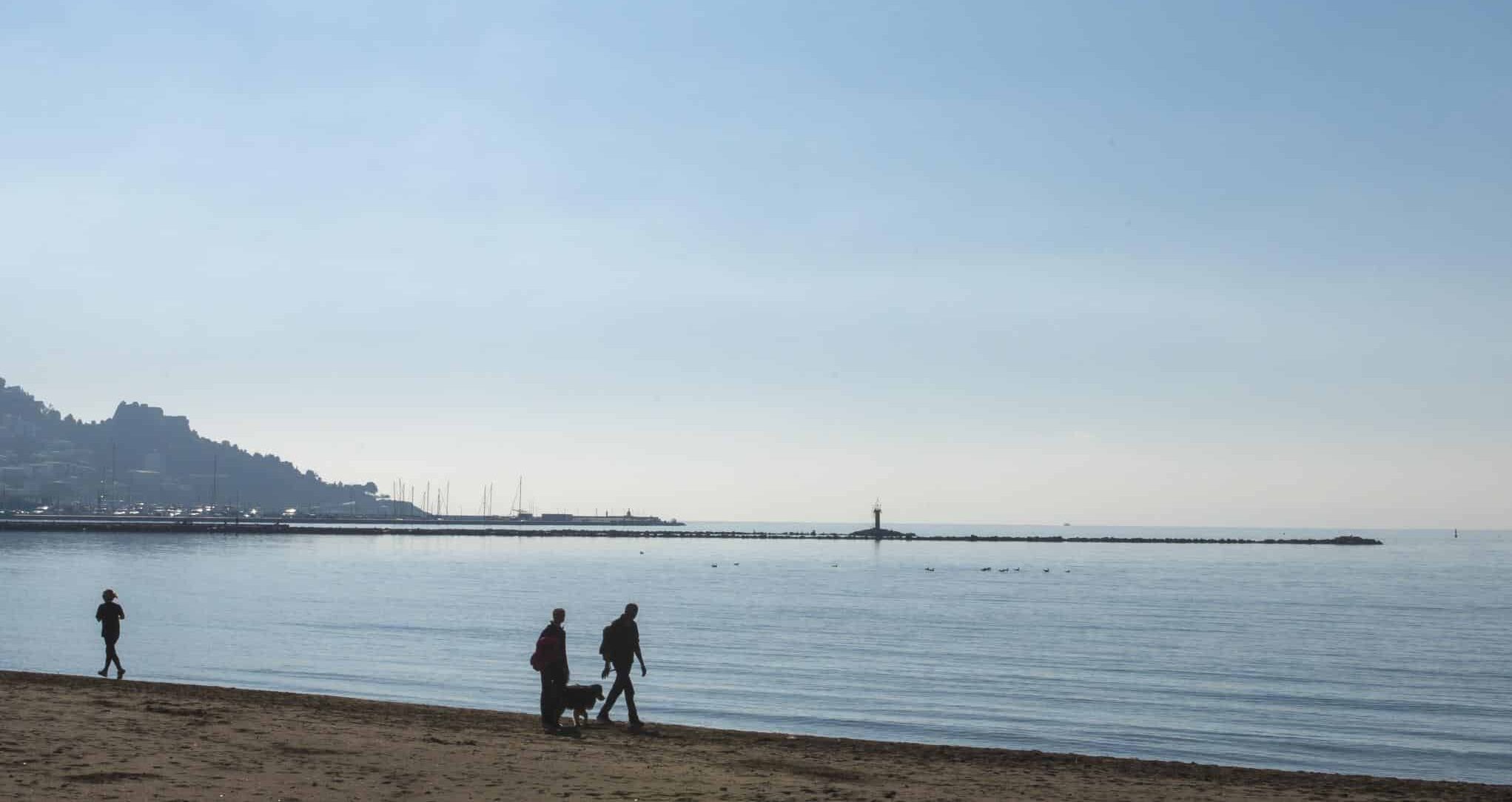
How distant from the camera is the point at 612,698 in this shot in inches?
903

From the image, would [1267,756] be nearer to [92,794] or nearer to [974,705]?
[974,705]

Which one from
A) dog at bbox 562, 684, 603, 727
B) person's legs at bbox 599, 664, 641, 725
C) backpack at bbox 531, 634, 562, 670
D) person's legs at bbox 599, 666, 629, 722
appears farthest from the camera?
person's legs at bbox 599, 666, 629, 722

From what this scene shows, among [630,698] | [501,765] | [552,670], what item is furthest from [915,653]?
[501,765]

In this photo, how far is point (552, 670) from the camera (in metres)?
21.5

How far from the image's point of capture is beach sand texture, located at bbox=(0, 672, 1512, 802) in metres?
15.7

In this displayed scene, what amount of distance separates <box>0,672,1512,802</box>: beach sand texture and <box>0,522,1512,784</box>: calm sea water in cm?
651

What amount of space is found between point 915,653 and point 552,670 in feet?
96.2

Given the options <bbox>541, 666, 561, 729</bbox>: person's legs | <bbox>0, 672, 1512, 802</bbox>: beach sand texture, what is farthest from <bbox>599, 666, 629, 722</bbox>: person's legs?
<bbox>541, 666, 561, 729</bbox>: person's legs

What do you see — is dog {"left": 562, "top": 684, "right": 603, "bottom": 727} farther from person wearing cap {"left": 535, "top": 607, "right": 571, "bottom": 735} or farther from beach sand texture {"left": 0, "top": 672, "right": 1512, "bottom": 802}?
beach sand texture {"left": 0, "top": 672, "right": 1512, "bottom": 802}

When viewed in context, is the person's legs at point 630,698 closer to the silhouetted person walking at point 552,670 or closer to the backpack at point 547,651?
the silhouetted person walking at point 552,670

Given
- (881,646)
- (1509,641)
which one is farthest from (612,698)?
(1509,641)

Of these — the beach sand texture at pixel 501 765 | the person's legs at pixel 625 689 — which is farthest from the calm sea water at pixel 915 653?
the person's legs at pixel 625 689

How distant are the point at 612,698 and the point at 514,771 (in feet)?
18.7

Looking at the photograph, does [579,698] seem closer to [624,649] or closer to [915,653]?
[624,649]
